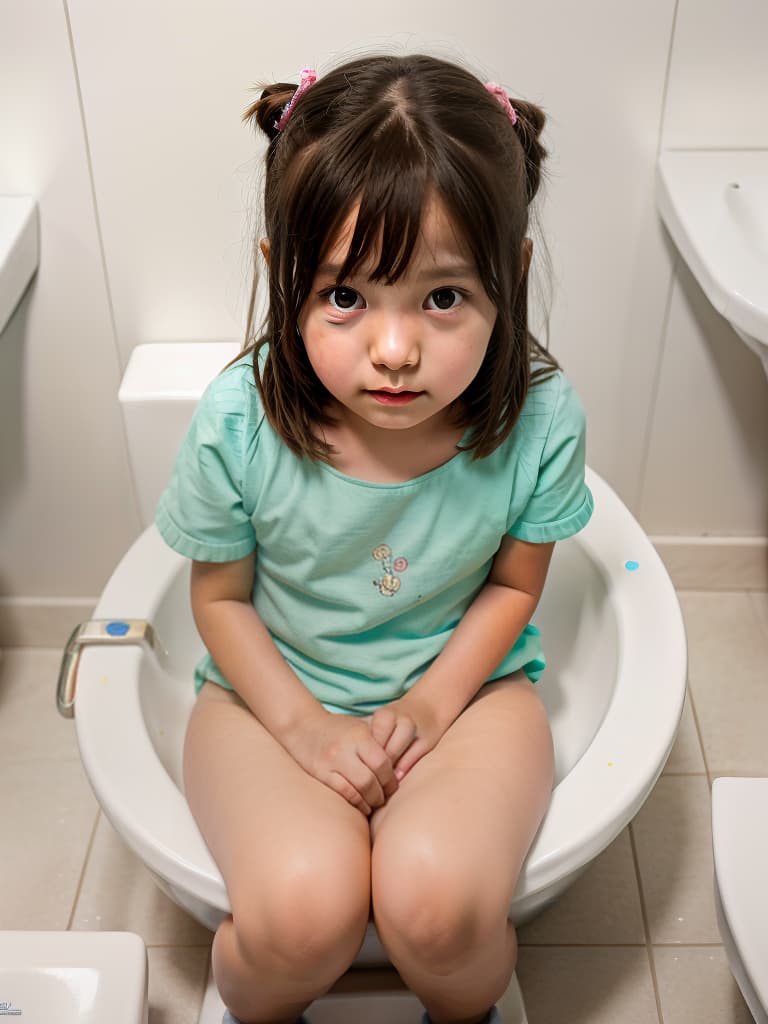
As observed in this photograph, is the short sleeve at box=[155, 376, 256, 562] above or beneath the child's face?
beneath

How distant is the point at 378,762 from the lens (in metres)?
0.92

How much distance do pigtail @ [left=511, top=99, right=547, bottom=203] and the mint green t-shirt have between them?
17cm

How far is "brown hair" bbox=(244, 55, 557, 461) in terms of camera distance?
0.75 meters

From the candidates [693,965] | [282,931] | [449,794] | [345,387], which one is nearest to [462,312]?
[345,387]

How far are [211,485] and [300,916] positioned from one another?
0.34 m

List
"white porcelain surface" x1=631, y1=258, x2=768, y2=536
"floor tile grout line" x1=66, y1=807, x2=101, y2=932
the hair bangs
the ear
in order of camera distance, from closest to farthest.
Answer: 1. the hair bangs
2. the ear
3. "floor tile grout line" x1=66, y1=807, x2=101, y2=932
4. "white porcelain surface" x1=631, y1=258, x2=768, y2=536

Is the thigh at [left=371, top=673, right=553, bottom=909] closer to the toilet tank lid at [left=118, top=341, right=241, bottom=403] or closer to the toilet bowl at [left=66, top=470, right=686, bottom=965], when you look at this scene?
the toilet bowl at [left=66, top=470, right=686, bottom=965]

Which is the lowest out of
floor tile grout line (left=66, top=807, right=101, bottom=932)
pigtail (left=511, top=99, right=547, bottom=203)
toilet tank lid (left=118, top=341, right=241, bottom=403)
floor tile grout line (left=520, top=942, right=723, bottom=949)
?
floor tile grout line (left=520, top=942, right=723, bottom=949)

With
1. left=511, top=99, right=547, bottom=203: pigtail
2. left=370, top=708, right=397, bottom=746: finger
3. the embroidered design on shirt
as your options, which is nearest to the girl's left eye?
left=511, top=99, right=547, bottom=203: pigtail

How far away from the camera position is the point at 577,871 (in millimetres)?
910

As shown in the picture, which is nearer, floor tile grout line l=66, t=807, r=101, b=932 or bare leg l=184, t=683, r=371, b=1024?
bare leg l=184, t=683, r=371, b=1024

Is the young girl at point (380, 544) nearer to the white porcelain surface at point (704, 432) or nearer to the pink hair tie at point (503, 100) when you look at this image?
the pink hair tie at point (503, 100)

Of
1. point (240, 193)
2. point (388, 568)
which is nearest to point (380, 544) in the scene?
point (388, 568)

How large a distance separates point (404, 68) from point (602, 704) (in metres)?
0.57
